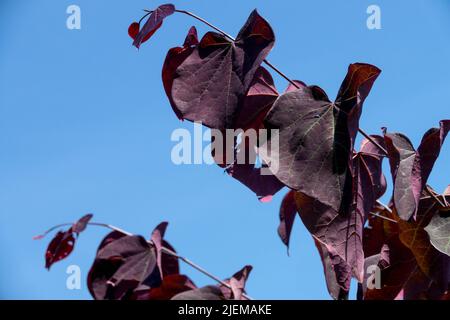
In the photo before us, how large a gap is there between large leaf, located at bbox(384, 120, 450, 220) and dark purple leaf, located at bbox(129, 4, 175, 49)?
0.48 m

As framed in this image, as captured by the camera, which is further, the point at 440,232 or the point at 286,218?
the point at 286,218

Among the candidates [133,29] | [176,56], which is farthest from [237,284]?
[133,29]

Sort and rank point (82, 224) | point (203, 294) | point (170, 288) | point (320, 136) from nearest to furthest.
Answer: point (320, 136) → point (203, 294) → point (170, 288) → point (82, 224)

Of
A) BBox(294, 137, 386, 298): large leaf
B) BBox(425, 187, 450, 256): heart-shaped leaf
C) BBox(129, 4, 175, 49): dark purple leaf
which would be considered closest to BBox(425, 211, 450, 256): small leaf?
BBox(425, 187, 450, 256): heart-shaped leaf

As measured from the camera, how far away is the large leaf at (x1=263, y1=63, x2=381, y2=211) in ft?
3.25

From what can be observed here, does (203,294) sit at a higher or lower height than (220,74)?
lower

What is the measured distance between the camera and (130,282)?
132 cm

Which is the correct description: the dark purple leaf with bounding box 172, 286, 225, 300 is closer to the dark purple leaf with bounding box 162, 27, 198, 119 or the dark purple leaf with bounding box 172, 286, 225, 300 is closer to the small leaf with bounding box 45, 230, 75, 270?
the dark purple leaf with bounding box 162, 27, 198, 119

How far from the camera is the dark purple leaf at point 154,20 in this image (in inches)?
47.9

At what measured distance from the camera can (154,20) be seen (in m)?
1.23

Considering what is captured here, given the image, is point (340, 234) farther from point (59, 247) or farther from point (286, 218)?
point (59, 247)

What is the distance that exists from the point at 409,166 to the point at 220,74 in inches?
14.5
